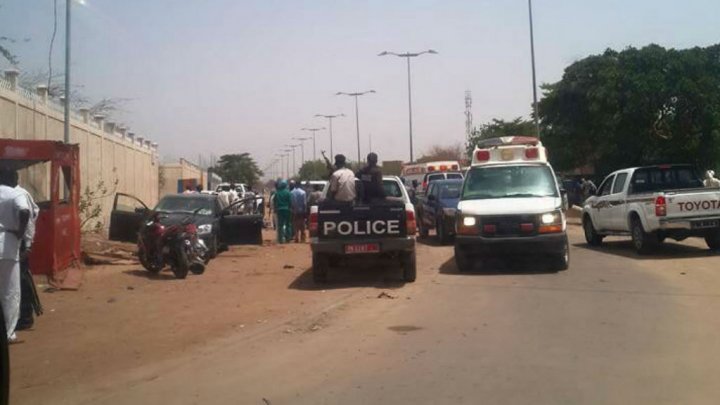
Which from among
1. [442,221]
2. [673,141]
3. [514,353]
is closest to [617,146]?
[673,141]

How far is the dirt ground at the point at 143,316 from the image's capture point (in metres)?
7.26

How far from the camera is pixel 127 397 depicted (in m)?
6.04

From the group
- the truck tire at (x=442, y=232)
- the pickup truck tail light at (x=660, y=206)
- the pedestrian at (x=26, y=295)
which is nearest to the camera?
the pedestrian at (x=26, y=295)

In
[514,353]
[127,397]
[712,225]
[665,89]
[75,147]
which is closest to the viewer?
[127,397]

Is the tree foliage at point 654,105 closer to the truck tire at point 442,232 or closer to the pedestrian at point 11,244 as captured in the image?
the truck tire at point 442,232

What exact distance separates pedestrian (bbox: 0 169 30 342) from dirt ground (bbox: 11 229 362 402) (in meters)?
0.49

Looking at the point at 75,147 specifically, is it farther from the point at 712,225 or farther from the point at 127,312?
the point at 712,225

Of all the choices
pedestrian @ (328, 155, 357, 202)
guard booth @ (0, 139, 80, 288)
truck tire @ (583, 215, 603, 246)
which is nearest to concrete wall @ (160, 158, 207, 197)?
truck tire @ (583, 215, 603, 246)

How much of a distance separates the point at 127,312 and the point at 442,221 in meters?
10.9

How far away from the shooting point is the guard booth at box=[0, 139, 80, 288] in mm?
11352

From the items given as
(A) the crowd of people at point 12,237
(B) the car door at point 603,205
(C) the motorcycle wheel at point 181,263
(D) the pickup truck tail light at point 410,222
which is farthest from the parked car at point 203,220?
(B) the car door at point 603,205

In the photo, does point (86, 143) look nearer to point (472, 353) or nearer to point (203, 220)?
point (203, 220)

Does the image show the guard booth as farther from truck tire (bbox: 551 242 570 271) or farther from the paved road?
truck tire (bbox: 551 242 570 271)

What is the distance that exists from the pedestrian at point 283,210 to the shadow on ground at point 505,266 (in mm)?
6358
